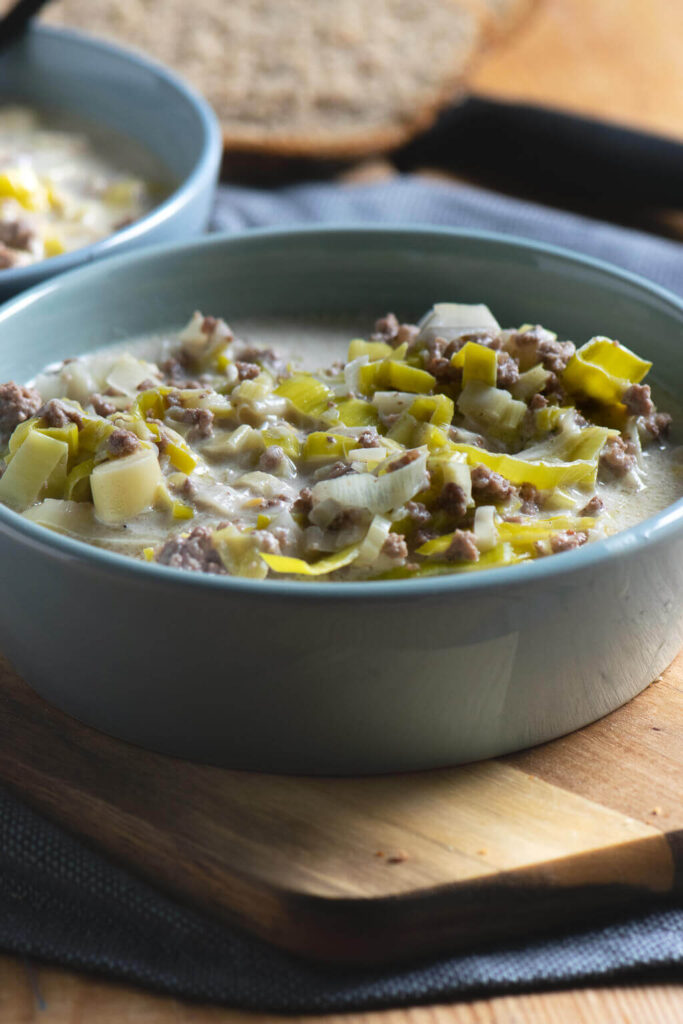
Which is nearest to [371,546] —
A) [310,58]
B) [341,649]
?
[341,649]

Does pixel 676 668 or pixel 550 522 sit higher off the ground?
pixel 550 522

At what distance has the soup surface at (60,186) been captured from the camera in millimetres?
3270

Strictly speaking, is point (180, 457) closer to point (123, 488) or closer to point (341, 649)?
point (123, 488)

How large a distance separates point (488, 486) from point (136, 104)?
8.19ft

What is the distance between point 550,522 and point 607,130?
2628 mm

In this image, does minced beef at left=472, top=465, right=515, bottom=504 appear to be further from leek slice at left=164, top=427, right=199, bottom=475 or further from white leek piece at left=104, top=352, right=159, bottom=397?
white leek piece at left=104, top=352, right=159, bottom=397

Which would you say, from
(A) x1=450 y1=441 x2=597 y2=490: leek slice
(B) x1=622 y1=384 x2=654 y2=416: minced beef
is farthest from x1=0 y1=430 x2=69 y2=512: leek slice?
(B) x1=622 y1=384 x2=654 y2=416: minced beef

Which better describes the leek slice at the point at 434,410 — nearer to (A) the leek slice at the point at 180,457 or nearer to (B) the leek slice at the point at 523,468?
(B) the leek slice at the point at 523,468

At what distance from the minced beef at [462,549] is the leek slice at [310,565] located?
0.15 metres

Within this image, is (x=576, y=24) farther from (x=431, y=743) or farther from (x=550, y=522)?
(x=431, y=743)

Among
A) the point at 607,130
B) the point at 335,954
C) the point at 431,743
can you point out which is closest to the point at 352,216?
the point at 607,130

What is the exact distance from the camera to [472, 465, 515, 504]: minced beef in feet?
7.27

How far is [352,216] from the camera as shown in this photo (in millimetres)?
4191

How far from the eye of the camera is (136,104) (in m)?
4.14
